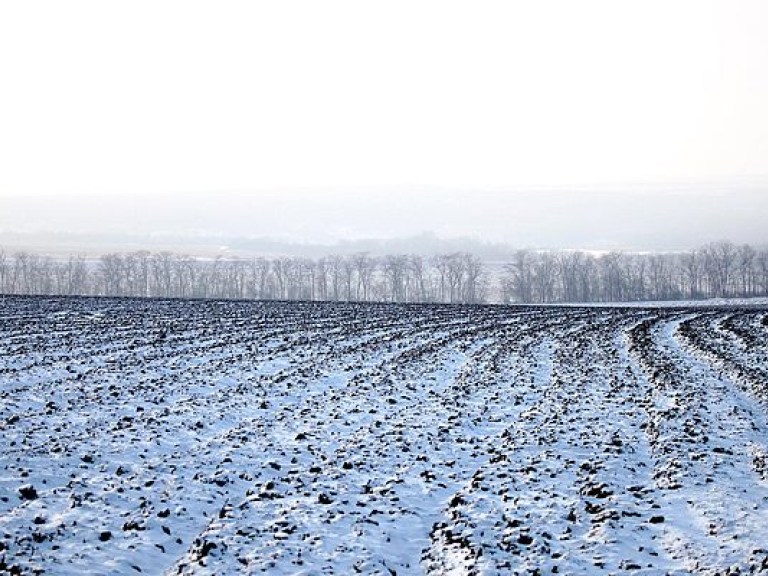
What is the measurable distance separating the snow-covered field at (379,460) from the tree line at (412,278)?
13570 cm

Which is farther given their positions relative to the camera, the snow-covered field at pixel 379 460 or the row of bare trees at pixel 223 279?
the row of bare trees at pixel 223 279

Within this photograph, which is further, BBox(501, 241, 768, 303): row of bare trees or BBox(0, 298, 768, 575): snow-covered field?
BBox(501, 241, 768, 303): row of bare trees

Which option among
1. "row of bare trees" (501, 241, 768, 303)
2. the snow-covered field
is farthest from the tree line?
the snow-covered field

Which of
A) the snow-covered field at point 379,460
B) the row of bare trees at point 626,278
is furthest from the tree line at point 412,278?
the snow-covered field at point 379,460

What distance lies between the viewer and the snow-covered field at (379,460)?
10.2 m

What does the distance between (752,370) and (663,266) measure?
6349 inches

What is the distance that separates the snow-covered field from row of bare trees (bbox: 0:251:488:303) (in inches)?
5511

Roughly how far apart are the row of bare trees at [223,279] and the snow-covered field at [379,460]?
139978 mm

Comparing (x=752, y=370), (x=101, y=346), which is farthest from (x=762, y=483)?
(x=101, y=346)

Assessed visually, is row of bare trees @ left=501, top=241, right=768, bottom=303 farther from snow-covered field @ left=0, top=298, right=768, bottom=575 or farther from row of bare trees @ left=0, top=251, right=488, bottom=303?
snow-covered field @ left=0, top=298, right=768, bottom=575

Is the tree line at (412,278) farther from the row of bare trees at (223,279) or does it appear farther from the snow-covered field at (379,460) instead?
the snow-covered field at (379,460)

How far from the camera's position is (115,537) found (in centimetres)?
1059

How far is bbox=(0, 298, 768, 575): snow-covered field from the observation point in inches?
402

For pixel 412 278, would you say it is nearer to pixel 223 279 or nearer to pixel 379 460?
pixel 223 279
